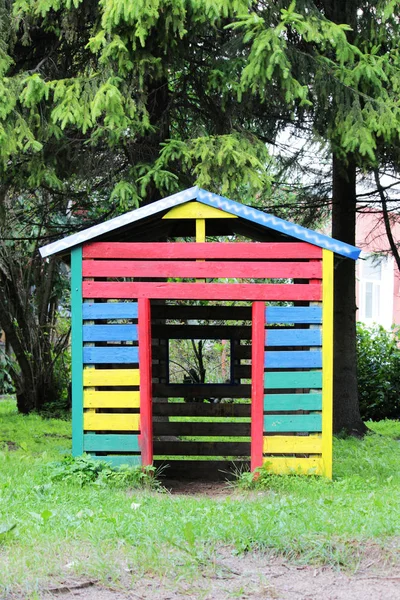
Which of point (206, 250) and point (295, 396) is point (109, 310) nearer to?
point (206, 250)

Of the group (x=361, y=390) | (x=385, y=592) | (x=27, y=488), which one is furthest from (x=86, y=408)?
(x=361, y=390)

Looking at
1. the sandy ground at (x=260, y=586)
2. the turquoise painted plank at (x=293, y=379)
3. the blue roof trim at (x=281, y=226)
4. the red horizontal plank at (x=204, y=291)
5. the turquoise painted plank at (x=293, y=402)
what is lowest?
the sandy ground at (x=260, y=586)

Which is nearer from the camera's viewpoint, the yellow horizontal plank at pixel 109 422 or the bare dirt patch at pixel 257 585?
the bare dirt patch at pixel 257 585

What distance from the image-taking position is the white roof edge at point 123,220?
7.68 meters

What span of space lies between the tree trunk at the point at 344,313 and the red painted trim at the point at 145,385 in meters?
4.94

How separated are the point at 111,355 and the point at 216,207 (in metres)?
1.82

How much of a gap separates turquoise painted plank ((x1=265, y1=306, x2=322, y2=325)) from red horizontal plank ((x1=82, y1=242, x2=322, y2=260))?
0.52 metres

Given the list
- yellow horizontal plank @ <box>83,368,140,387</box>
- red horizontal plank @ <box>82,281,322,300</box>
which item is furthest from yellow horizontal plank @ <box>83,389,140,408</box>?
red horizontal plank @ <box>82,281,322,300</box>

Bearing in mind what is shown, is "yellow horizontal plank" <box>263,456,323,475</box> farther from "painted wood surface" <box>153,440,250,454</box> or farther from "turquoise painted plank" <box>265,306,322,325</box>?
"painted wood surface" <box>153,440,250,454</box>

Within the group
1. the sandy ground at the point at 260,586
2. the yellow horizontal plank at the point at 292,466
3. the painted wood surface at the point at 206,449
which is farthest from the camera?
the painted wood surface at the point at 206,449

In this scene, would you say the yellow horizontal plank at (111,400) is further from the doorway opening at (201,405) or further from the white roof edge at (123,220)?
the doorway opening at (201,405)

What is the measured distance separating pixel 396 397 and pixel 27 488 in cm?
1083

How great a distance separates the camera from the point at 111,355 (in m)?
7.86

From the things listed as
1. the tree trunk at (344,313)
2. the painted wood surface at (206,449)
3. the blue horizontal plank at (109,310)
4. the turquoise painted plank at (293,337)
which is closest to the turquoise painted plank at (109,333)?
the blue horizontal plank at (109,310)
